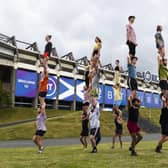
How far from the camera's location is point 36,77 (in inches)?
2594

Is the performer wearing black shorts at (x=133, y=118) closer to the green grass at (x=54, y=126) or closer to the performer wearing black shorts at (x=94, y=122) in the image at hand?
the performer wearing black shorts at (x=94, y=122)

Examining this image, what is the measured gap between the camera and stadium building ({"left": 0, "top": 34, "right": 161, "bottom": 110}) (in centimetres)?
6238

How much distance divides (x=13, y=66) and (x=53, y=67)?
39.8 ft

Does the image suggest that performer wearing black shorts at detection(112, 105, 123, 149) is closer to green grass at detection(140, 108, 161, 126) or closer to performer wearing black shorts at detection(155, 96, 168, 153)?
performer wearing black shorts at detection(155, 96, 168, 153)

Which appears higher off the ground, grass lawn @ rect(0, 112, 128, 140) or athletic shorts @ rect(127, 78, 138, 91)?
athletic shorts @ rect(127, 78, 138, 91)

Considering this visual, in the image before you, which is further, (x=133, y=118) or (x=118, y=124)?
(x=118, y=124)

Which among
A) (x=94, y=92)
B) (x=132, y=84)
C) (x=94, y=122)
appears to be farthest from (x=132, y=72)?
(x=94, y=92)

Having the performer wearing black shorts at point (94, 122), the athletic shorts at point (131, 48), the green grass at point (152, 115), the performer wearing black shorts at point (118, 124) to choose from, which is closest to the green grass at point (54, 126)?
the green grass at point (152, 115)

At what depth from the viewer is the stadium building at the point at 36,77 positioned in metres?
62.4

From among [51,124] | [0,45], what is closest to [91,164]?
[51,124]

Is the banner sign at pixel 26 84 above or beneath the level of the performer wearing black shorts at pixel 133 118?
above

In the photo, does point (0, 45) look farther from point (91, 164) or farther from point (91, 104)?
point (91, 164)

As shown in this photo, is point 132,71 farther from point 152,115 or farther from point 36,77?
point 36,77

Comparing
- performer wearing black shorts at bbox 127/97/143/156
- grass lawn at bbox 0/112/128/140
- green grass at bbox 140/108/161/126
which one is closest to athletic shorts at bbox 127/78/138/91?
performer wearing black shorts at bbox 127/97/143/156
